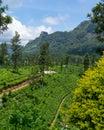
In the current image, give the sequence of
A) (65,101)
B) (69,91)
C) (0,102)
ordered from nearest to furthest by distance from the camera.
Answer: (0,102), (65,101), (69,91)

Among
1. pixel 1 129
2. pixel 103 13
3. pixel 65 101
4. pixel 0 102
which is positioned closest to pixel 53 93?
pixel 65 101

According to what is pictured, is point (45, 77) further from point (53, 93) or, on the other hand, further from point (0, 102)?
point (0, 102)

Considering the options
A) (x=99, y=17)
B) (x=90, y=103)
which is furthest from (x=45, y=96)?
(x=90, y=103)

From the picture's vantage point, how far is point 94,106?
22.0 m

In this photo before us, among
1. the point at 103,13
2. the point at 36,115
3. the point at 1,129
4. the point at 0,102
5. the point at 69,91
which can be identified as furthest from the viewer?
the point at 69,91

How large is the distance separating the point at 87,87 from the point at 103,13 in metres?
8.60

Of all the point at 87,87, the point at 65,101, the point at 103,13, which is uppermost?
the point at 103,13

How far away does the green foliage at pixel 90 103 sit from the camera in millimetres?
21641

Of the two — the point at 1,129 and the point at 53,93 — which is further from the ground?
the point at 1,129

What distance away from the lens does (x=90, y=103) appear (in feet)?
72.9

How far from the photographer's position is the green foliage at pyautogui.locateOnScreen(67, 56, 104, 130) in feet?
71.0

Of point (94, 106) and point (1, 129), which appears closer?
point (1, 129)

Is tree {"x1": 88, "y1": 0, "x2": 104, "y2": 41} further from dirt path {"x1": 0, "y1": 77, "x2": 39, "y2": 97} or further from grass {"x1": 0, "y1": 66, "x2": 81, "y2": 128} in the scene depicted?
dirt path {"x1": 0, "y1": 77, "x2": 39, "y2": 97}

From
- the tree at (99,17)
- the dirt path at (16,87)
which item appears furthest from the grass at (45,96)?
the tree at (99,17)
